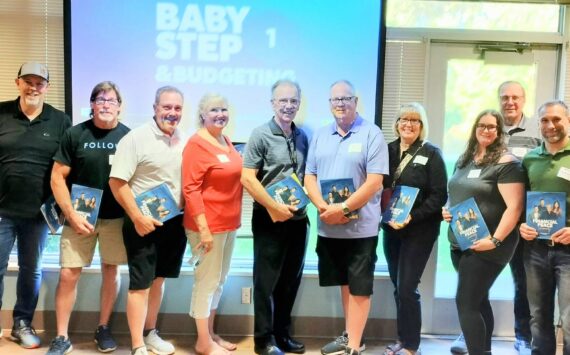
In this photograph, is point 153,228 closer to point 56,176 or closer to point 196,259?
point 196,259

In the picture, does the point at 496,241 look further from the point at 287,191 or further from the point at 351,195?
the point at 287,191

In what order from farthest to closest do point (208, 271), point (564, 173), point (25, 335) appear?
1. point (25, 335)
2. point (208, 271)
3. point (564, 173)

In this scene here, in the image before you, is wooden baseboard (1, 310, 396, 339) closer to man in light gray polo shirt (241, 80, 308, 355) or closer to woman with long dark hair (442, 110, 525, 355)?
man in light gray polo shirt (241, 80, 308, 355)

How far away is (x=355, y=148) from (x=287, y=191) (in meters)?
0.44

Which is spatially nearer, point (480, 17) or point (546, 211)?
point (546, 211)

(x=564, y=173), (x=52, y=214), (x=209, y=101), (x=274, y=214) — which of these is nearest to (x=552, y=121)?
(x=564, y=173)

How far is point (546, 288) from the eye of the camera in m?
2.47

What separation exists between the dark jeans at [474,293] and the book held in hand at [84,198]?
1967mm

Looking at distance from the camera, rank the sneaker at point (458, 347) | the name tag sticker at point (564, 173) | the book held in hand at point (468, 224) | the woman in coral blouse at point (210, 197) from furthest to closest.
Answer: the sneaker at point (458, 347) → the woman in coral blouse at point (210, 197) → the book held in hand at point (468, 224) → the name tag sticker at point (564, 173)

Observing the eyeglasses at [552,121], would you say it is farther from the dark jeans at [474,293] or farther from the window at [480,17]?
the window at [480,17]

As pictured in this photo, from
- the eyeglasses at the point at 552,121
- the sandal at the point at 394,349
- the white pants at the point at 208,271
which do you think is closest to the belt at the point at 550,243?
the eyeglasses at the point at 552,121

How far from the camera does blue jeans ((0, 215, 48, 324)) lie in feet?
9.52

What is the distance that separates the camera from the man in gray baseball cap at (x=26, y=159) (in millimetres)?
2850

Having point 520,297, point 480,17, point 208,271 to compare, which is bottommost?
point 520,297
